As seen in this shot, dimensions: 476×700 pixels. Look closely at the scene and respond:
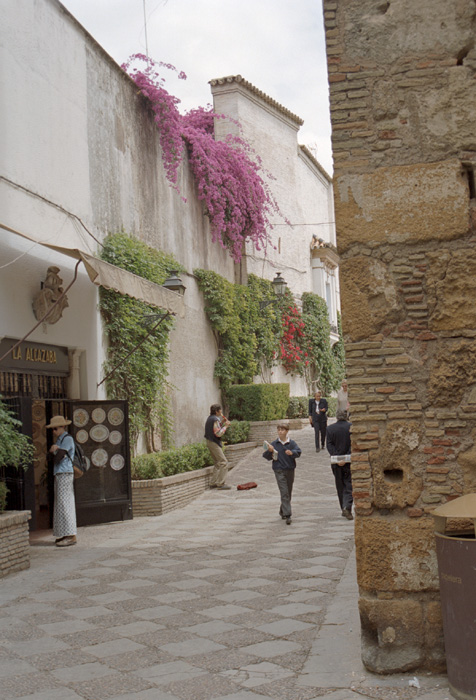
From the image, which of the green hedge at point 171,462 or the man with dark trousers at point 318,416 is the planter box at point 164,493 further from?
the man with dark trousers at point 318,416

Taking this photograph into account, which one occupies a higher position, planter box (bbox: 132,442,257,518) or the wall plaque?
the wall plaque

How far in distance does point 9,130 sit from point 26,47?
1409 millimetres

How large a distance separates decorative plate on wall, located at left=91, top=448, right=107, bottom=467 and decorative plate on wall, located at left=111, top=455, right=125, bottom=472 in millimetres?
140

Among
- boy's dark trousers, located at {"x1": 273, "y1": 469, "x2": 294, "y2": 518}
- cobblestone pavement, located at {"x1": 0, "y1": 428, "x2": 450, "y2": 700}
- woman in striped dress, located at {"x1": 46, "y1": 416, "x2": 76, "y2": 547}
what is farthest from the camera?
boy's dark trousers, located at {"x1": 273, "y1": 469, "x2": 294, "y2": 518}

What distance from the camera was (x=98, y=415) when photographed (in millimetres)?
10961

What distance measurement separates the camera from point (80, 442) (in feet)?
35.2

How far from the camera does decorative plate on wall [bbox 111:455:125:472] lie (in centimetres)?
1107

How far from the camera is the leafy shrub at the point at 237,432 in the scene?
17.5m

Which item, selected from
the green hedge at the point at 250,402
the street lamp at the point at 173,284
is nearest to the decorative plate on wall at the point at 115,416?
the street lamp at the point at 173,284

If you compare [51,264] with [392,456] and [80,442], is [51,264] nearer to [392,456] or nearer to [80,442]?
[80,442]

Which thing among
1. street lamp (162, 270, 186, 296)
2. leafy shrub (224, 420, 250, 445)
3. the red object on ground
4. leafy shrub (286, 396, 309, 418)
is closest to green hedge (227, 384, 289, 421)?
leafy shrub (224, 420, 250, 445)

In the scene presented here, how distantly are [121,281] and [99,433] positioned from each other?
243cm

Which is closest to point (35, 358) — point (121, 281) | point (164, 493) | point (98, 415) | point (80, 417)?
point (80, 417)

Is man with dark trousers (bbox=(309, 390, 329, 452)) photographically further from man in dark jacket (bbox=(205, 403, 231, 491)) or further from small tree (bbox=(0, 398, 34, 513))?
small tree (bbox=(0, 398, 34, 513))
